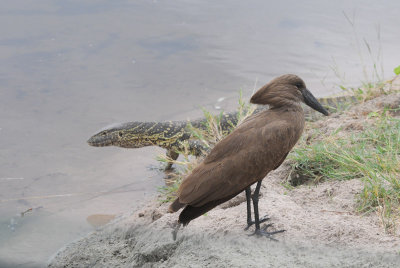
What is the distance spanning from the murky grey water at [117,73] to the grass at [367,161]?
2.05m

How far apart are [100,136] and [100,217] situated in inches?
67.7

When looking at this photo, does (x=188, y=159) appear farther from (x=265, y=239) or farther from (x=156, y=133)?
(x=265, y=239)

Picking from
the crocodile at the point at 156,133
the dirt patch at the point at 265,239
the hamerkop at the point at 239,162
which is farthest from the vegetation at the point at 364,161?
the crocodile at the point at 156,133

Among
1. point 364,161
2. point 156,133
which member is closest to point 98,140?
point 156,133

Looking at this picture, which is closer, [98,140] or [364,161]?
[364,161]

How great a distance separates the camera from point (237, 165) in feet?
11.3

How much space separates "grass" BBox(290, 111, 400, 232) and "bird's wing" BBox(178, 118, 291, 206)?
96cm

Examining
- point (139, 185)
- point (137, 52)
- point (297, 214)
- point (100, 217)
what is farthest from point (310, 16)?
point (297, 214)

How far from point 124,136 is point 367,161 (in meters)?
3.75

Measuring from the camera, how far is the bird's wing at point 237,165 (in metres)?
3.43

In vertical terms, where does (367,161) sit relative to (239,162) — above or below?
below

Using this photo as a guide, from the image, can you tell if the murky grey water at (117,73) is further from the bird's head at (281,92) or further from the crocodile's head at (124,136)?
the bird's head at (281,92)

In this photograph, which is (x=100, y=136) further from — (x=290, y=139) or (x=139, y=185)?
(x=290, y=139)

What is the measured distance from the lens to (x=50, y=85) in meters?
8.80
